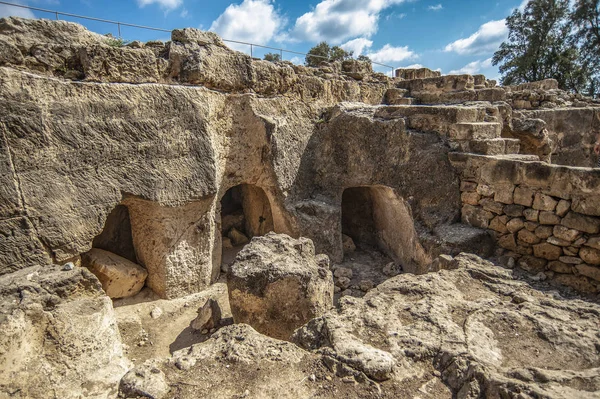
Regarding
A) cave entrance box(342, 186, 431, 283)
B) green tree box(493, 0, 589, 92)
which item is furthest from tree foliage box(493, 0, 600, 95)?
cave entrance box(342, 186, 431, 283)

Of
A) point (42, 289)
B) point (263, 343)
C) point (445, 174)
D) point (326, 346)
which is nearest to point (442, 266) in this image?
point (445, 174)

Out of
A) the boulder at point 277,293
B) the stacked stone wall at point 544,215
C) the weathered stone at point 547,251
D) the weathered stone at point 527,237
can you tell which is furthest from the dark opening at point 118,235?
the weathered stone at point 547,251

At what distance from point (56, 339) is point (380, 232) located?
5134 millimetres

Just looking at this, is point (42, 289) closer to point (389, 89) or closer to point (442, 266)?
point (442, 266)

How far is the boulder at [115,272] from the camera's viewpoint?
483 cm

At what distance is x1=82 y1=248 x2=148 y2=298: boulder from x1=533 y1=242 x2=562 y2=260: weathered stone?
4.88 metres

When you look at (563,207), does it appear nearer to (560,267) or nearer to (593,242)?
(593,242)

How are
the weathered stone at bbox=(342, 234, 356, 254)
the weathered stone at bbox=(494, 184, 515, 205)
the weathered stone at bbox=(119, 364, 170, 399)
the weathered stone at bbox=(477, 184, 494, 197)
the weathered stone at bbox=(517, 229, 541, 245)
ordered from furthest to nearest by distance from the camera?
the weathered stone at bbox=(342, 234, 356, 254) → the weathered stone at bbox=(477, 184, 494, 197) → the weathered stone at bbox=(494, 184, 515, 205) → the weathered stone at bbox=(517, 229, 541, 245) → the weathered stone at bbox=(119, 364, 170, 399)

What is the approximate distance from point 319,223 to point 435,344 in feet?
12.0

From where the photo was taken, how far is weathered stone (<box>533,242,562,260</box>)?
3.61m

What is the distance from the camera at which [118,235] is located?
5.50 metres

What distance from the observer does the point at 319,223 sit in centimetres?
595

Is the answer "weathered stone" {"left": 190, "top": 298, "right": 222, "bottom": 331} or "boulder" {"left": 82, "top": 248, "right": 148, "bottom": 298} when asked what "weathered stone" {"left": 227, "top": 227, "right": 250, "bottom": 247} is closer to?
"boulder" {"left": 82, "top": 248, "right": 148, "bottom": 298}

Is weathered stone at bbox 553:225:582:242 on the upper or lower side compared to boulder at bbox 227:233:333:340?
upper
